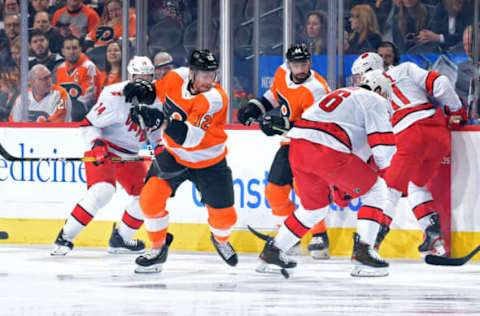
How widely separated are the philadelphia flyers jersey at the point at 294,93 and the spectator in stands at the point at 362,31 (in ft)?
2.49

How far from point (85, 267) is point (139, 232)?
859 millimetres

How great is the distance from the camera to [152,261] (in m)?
4.90

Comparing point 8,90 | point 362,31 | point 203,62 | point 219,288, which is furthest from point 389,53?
point 8,90

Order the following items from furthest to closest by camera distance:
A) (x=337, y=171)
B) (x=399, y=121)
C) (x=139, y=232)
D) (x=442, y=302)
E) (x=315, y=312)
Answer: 1. (x=139, y=232)
2. (x=399, y=121)
3. (x=337, y=171)
4. (x=442, y=302)
5. (x=315, y=312)

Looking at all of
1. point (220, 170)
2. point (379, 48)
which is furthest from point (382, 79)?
point (379, 48)

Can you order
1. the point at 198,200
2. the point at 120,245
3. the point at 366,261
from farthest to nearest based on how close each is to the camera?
the point at 198,200
the point at 120,245
the point at 366,261

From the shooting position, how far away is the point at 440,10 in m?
A: 6.12

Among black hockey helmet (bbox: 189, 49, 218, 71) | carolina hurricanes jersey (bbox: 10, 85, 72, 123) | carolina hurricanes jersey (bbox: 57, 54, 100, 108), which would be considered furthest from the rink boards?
black hockey helmet (bbox: 189, 49, 218, 71)

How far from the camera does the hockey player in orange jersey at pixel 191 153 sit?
482 centimetres

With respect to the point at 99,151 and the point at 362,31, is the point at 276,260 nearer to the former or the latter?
the point at 99,151

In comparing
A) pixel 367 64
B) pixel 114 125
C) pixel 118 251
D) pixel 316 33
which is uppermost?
pixel 316 33

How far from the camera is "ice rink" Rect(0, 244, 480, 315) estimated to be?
154 inches

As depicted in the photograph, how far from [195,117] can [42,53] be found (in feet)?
7.45

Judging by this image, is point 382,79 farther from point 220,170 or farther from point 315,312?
point 315,312
